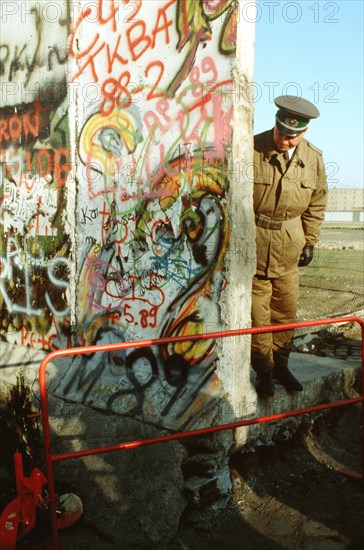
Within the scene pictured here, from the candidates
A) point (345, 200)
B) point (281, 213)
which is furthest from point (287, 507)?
point (345, 200)

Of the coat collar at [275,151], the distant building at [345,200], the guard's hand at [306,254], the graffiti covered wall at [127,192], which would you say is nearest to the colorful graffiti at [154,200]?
the graffiti covered wall at [127,192]

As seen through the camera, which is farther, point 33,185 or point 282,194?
point 33,185

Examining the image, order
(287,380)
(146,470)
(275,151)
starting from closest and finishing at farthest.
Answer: (146,470), (275,151), (287,380)

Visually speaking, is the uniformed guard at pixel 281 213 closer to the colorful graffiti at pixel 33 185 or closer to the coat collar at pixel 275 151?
the coat collar at pixel 275 151

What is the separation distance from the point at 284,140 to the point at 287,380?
1724 millimetres

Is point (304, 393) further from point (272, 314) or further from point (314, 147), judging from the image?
point (314, 147)

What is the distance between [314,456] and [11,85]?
397 cm

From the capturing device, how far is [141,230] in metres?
3.89

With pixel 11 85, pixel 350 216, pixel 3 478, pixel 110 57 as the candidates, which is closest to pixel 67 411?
pixel 3 478

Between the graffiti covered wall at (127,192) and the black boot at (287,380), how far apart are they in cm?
81

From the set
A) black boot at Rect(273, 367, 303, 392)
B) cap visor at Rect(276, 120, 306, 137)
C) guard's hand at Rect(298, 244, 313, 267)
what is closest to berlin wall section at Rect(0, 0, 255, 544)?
cap visor at Rect(276, 120, 306, 137)

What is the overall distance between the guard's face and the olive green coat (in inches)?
2.0

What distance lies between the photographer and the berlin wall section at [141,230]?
3434 millimetres

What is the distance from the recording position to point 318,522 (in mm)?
3377
